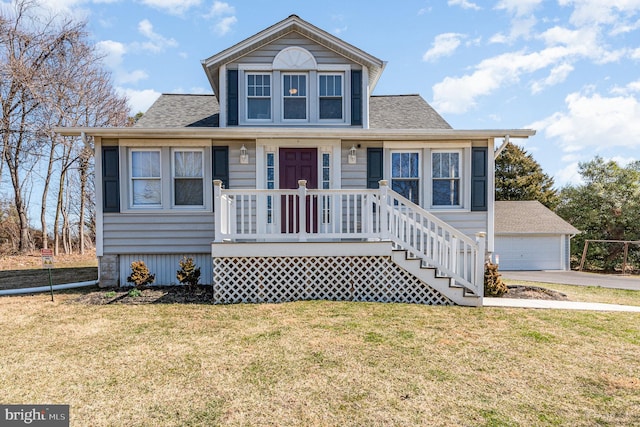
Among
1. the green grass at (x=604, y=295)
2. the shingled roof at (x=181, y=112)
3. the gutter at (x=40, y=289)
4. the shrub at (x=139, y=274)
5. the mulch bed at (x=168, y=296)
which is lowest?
the green grass at (x=604, y=295)

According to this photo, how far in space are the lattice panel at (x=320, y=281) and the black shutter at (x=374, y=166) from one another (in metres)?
2.34

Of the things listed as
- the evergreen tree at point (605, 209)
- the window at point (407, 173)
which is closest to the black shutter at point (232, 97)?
the window at point (407, 173)

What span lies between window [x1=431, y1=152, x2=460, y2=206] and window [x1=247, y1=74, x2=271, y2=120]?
13.9 ft

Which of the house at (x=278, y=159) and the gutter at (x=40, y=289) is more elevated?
the house at (x=278, y=159)

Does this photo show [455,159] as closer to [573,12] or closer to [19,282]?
[573,12]

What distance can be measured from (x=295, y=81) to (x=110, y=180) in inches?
195

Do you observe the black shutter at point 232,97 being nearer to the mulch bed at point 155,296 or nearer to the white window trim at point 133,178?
the white window trim at point 133,178

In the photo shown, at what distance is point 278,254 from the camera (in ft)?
20.6

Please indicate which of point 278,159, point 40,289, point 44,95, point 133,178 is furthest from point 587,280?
point 44,95

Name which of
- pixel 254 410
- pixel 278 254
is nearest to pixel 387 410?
pixel 254 410

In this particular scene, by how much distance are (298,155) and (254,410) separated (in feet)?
20.0

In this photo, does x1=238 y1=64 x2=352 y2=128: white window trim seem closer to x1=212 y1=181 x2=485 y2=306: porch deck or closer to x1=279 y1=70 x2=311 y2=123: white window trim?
x1=279 y1=70 x2=311 y2=123: white window trim

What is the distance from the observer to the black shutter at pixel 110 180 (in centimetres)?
773

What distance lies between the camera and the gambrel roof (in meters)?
8.20
